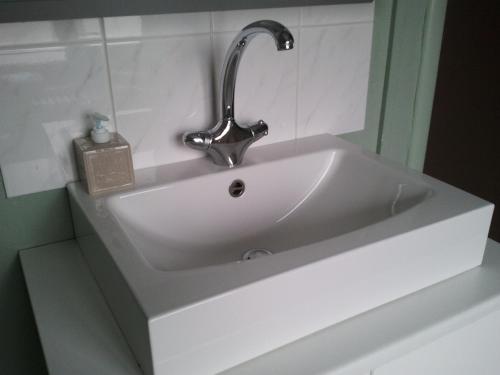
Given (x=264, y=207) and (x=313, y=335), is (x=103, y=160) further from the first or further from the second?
(x=313, y=335)

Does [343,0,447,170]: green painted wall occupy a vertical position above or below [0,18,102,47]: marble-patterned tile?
below

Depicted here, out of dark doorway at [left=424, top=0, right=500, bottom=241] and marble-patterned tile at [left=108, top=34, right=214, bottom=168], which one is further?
dark doorway at [left=424, top=0, right=500, bottom=241]

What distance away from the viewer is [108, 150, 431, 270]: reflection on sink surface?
2.54 ft

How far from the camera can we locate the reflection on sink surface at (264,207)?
30.5 inches

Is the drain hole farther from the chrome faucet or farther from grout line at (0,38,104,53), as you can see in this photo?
grout line at (0,38,104,53)

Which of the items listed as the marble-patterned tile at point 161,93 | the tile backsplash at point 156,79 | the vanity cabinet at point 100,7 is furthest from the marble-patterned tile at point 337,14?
the marble-patterned tile at point 161,93

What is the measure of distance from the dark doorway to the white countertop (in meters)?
0.57

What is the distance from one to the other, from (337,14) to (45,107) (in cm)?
61

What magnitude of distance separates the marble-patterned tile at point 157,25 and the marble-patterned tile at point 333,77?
0.76 feet

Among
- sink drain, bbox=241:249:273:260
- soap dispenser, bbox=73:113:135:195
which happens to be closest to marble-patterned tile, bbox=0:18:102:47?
soap dispenser, bbox=73:113:135:195

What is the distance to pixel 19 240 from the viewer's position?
2.64 feet

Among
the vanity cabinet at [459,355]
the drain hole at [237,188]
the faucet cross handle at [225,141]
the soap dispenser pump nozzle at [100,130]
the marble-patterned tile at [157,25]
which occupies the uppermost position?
the marble-patterned tile at [157,25]

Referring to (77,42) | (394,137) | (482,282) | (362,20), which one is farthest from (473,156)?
(77,42)

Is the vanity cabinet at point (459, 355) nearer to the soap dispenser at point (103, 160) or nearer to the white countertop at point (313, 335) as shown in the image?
the white countertop at point (313, 335)
